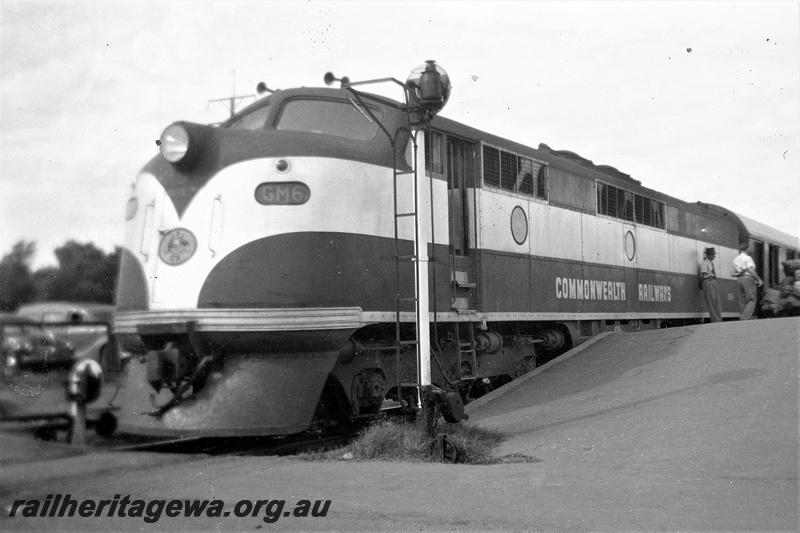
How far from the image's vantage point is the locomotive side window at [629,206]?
13.1 meters

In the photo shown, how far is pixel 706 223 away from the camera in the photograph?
1791cm

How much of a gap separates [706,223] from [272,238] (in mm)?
13354

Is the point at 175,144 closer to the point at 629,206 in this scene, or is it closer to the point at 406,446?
the point at 406,446

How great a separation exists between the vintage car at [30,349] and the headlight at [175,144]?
3556mm

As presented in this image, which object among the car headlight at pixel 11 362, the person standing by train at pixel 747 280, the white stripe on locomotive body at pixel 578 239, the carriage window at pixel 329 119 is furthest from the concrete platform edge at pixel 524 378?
the car headlight at pixel 11 362

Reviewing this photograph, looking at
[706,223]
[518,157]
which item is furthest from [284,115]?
[706,223]

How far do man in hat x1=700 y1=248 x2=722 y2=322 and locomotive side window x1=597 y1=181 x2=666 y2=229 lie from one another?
1870 millimetres

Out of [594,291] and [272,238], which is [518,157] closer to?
[594,291]

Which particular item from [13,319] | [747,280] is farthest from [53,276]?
[747,280]

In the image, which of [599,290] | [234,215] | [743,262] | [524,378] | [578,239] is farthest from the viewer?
[743,262]

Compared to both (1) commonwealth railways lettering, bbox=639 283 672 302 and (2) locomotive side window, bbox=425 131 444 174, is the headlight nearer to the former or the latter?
(2) locomotive side window, bbox=425 131 444 174

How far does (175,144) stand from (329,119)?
162 centimetres

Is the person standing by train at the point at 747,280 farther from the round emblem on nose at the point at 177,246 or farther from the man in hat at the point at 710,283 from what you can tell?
the round emblem on nose at the point at 177,246

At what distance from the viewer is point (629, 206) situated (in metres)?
14.0
